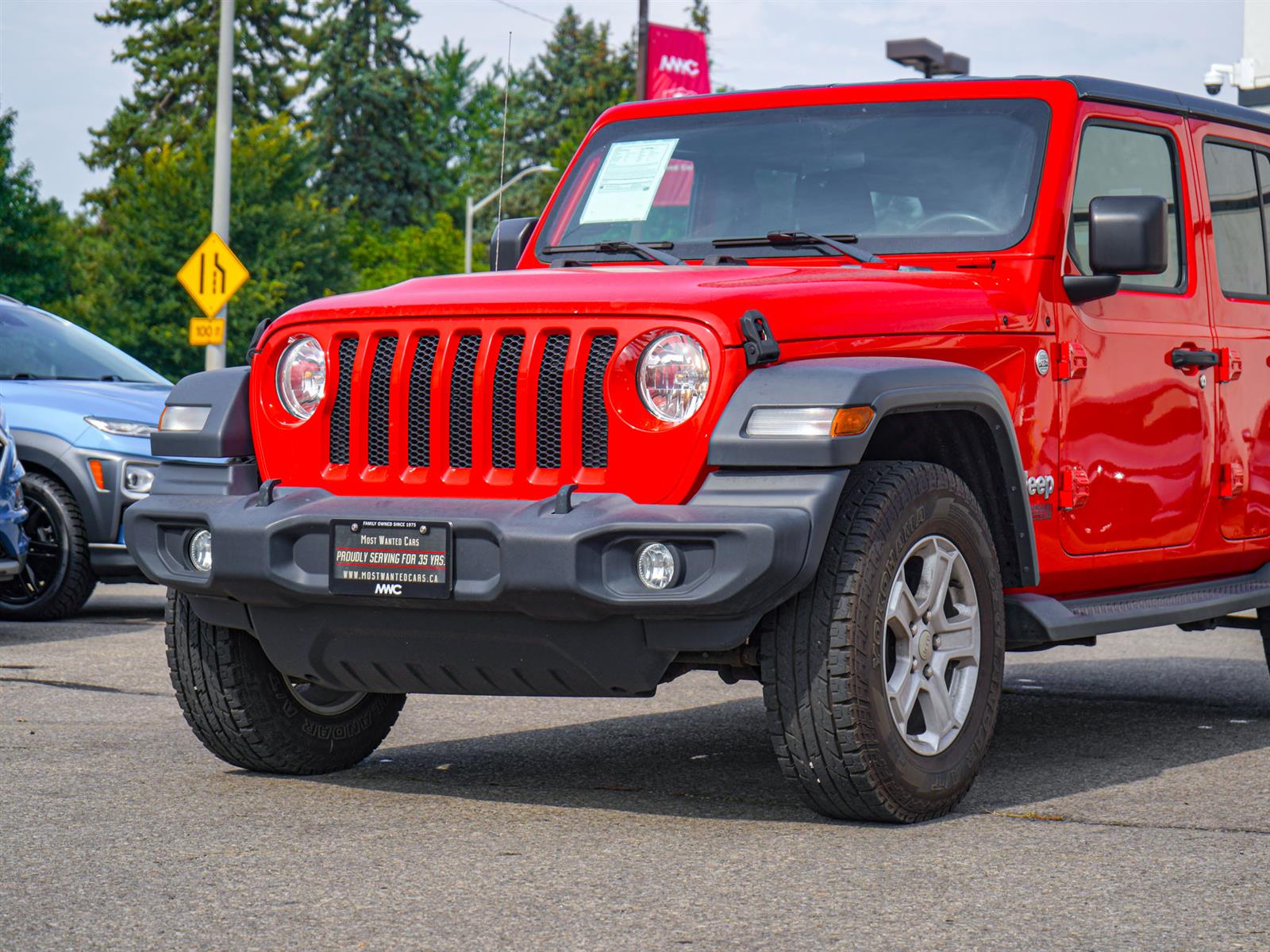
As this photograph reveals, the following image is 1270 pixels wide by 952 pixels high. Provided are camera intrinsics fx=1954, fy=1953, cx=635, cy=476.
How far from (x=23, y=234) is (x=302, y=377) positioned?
3645 cm

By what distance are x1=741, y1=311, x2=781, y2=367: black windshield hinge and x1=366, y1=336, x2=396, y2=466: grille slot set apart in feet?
3.13

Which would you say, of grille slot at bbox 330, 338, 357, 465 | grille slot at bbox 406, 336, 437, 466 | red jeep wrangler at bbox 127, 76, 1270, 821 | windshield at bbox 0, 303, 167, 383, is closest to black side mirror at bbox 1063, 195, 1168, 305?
red jeep wrangler at bbox 127, 76, 1270, 821

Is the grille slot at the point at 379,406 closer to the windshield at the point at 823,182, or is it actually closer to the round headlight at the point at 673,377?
the round headlight at the point at 673,377

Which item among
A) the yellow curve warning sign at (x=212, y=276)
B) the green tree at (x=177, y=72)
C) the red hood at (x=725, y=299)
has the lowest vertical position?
the yellow curve warning sign at (x=212, y=276)

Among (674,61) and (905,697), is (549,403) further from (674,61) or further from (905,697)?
(674,61)

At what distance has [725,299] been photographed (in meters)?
4.73

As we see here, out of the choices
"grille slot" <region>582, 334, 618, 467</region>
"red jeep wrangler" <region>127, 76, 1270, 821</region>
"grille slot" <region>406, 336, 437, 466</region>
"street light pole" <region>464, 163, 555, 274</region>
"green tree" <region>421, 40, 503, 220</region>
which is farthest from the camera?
"green tree" <region>421, 40, 503, 220</region>

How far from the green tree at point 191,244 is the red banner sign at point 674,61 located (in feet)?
46.0

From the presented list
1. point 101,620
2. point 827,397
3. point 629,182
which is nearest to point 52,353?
point 101,620

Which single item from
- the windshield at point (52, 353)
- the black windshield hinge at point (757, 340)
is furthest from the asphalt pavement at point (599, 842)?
the windshield at point (52, 353)

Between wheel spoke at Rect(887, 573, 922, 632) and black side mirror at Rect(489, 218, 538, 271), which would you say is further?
black side mirror at Rect(489, 218, 538, 271)

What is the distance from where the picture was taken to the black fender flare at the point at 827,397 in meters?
4.52

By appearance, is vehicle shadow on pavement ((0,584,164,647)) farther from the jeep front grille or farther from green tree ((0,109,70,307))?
green tree ((0,109,70,307))

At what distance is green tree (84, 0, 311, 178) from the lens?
63281 millimetres
